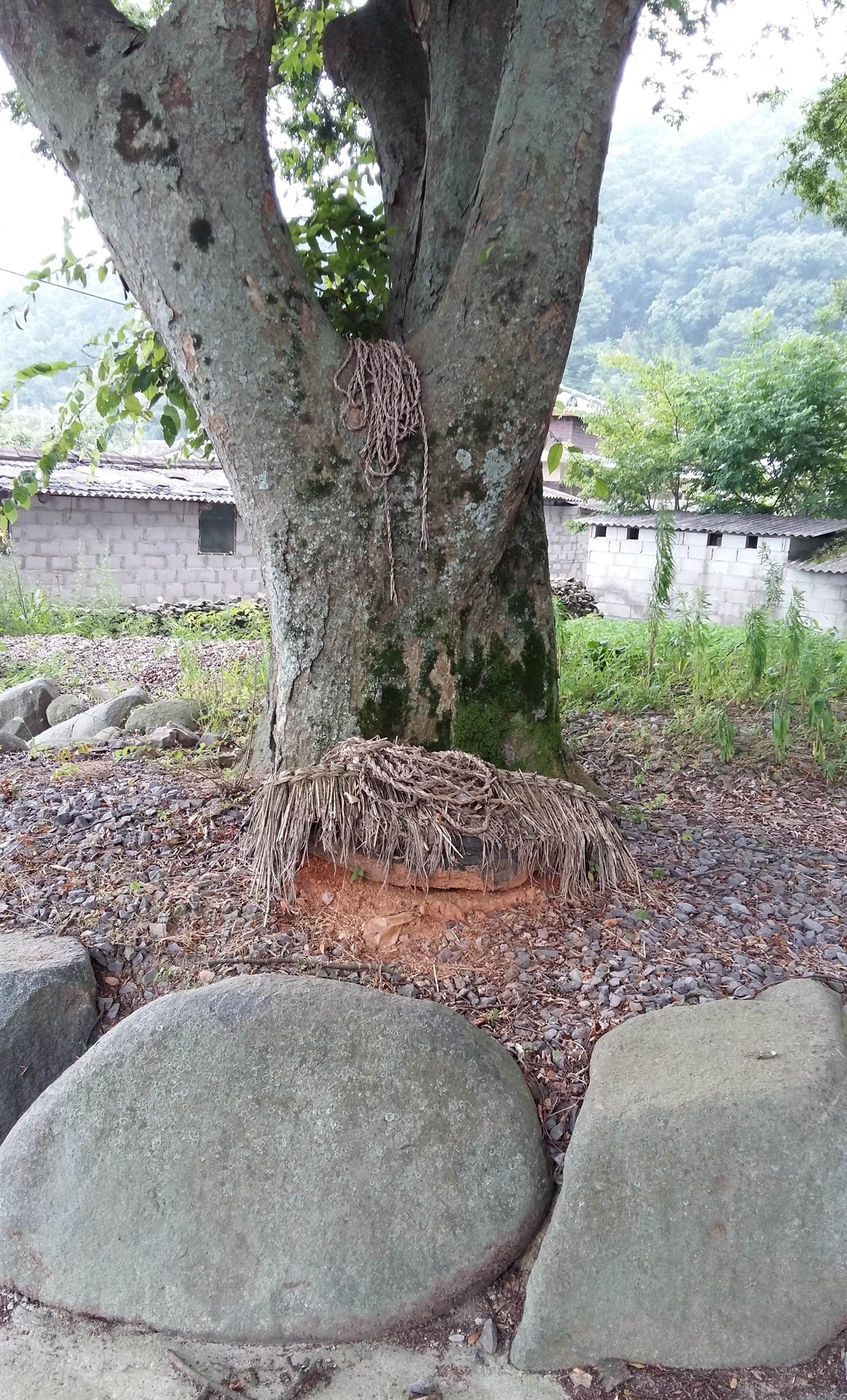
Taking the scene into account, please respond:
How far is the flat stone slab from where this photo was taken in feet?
5.59

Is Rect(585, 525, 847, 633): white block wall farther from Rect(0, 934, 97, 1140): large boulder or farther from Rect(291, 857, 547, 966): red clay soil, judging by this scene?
Rect(0, 934, 97, 1140): large boulder

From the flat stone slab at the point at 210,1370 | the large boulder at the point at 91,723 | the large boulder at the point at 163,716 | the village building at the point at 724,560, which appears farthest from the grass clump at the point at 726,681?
the village building at the point at 724,560

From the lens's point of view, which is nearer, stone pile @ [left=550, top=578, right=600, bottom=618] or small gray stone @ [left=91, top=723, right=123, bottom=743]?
small gray stone @ [left=91, top=723, right=123, bottom=743]

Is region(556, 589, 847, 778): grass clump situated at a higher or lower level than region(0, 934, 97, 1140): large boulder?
higher

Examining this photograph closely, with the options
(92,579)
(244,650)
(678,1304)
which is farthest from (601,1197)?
(92,579)

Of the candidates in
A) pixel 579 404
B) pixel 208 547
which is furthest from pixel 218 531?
pixel 579 404

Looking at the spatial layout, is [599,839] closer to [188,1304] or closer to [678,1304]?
[678,1304]

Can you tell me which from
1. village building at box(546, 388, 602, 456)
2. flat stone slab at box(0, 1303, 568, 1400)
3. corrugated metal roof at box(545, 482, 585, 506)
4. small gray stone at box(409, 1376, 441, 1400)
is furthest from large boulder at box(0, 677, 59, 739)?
village building at box(546, 388, 602, 456)

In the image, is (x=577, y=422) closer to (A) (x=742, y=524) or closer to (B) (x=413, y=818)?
(A) (x=742, y=524)

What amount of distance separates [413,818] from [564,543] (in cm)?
1583

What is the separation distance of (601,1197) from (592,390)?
124 feet

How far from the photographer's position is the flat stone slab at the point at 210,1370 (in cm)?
170

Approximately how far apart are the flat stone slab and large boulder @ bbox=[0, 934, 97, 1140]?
59 centimetres

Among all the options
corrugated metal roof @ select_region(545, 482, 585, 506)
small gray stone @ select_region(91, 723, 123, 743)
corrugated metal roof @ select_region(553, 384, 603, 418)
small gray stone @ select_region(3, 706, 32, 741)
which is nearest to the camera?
small gray stone @ select_region(91, 723, 123, 743)
